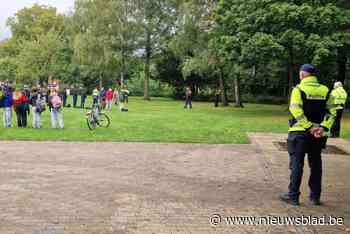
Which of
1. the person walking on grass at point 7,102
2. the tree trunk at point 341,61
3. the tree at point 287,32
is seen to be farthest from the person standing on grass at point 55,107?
the tree trunk at point 341,61

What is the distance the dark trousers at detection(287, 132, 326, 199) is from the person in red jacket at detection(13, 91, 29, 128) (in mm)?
13032

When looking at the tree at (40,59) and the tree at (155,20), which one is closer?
the tree at (155,20)

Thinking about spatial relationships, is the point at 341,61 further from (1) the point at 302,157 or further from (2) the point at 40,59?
(2) the point at 40,59

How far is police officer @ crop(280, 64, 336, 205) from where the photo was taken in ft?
20.7

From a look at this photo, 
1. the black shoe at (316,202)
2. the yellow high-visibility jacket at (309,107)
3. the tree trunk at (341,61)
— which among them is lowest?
the black shoe at (316,202)

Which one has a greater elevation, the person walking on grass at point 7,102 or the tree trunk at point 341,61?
the tree trunk at point 341,61

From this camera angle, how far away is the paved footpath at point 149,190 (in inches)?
216

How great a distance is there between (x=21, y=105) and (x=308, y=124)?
1339 centimetres

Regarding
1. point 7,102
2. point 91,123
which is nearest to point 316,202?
point 91,123

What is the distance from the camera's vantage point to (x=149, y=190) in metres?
7.35

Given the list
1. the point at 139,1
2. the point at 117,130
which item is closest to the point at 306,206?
the point at 117,130

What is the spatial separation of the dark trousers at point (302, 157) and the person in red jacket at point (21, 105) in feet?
42.8

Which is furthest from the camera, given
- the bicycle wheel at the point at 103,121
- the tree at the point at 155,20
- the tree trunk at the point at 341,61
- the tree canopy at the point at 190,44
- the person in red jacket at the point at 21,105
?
the tree at the point at 155,20

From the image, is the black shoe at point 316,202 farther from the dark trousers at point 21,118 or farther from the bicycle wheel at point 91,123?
the dark trousers at point 21,118
